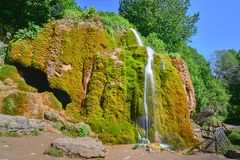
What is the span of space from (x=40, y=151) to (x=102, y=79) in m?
6.97

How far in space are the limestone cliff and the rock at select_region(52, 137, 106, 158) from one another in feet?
13.4

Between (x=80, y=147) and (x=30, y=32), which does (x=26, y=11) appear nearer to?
(x=30, y=32)

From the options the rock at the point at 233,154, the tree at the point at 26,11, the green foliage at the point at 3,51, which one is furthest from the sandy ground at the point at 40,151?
the tree at the point at 26,11

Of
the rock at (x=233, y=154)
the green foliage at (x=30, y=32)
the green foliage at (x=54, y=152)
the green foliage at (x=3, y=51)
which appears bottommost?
the green foliage at (x=54, y=152)

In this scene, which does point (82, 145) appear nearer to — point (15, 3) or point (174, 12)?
point (15, 3)

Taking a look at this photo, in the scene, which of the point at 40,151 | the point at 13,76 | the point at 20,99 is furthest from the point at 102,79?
the point at 40,151

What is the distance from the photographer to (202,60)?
5134 cm

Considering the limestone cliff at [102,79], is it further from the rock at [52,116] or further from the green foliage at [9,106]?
the green foliage at [9,106]

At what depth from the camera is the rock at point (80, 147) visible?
12.3 metres

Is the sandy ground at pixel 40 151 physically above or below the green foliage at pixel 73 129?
below

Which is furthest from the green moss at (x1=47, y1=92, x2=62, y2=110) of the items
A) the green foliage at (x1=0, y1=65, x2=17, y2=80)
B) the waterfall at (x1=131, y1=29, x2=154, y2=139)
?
the waterfall at (x1=131, y1=29, x2=154, y2=139)

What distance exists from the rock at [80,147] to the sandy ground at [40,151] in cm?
46

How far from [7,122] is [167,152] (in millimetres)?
6696

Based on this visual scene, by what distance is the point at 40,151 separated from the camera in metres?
12.4
